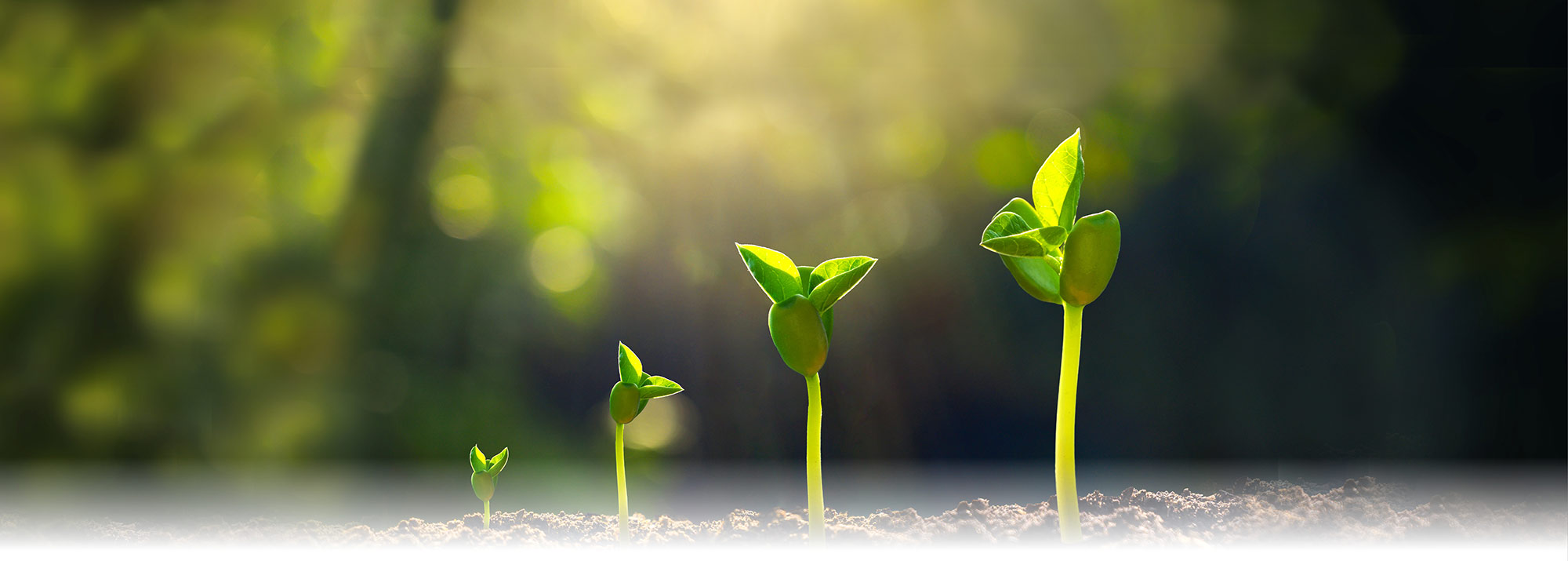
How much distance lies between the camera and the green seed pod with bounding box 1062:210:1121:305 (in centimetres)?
34

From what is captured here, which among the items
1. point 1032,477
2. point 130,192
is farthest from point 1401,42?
point 130,192

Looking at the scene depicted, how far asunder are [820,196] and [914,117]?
0.17m

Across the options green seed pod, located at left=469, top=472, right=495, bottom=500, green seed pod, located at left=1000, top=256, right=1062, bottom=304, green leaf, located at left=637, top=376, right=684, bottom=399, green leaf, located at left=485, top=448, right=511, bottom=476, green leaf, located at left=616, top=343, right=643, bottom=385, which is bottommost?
green seed pod, located at left=469, top=472, right=495, bottom=500

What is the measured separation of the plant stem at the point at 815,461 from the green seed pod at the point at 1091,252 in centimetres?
13

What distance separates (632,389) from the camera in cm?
51

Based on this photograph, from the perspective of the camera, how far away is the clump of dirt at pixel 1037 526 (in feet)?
1.74

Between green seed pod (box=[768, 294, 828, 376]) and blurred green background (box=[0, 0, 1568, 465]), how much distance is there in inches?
25.1

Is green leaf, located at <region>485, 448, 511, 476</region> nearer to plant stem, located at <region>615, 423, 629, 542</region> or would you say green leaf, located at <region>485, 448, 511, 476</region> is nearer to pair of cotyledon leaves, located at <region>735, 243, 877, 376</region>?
plant stem, located at <region>615, 423, 629, 542</region>

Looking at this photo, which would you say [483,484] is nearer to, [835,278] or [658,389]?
[658,389]

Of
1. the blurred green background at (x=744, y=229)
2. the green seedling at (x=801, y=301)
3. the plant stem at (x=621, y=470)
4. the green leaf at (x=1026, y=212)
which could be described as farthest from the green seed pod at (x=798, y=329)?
the blurred green background at (x=744, y=229)

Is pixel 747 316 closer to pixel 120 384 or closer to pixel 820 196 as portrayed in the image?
pixel 820 196

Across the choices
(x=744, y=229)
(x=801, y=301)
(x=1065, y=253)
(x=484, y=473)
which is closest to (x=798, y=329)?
(x=801, y=301)

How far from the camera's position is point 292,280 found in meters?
1.11

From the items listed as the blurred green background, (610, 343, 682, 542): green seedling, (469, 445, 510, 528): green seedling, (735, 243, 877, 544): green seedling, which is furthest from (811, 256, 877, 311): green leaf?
the blurred green background
